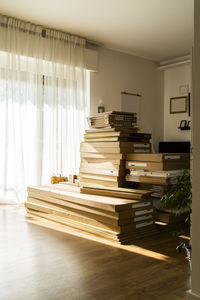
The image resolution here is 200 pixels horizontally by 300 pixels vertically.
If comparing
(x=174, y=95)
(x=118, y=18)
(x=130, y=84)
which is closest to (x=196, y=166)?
(x=118, y=18)

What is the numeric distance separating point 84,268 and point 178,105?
542cm

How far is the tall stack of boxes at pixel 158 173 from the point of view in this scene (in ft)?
11.4

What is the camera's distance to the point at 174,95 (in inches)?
284

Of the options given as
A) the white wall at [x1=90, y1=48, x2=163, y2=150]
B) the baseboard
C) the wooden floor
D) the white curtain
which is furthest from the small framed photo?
the baseboard

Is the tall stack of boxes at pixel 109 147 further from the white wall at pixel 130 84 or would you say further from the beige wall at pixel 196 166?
the white wall at pixel 130 84

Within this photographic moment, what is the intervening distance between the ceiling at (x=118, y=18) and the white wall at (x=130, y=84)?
0.38 meters

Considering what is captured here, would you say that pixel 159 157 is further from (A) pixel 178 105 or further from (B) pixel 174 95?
(B) pixel 174 95

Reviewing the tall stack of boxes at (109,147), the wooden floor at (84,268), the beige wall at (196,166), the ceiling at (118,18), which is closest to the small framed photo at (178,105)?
the ceiling at (118,18)

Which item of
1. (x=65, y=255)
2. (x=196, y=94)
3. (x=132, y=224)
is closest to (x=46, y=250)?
(x=65, y=255)

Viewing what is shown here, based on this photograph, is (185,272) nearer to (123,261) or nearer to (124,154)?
(123,261)

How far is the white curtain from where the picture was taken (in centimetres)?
489

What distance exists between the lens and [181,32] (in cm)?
548

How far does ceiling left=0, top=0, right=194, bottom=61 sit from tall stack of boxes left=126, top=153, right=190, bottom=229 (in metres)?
2.16

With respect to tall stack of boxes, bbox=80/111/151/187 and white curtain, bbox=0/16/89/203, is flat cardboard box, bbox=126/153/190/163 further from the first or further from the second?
white curtain, bbox=0/16/89/203
